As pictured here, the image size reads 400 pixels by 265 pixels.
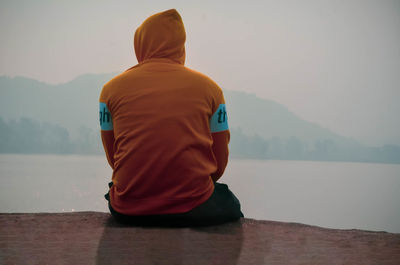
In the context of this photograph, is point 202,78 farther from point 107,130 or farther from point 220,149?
point 107,130

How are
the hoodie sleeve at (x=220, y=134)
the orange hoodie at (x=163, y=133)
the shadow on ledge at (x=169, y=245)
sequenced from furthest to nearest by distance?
the hoodie sleeve at (x=220, y=134) < the orange hoodie at (x=163, y=133) < the shadow on ledge at (x=169, y=245)

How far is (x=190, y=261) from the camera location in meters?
1.46

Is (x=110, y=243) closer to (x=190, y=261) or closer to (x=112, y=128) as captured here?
(x=190, y=261)

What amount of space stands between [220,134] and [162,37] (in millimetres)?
536

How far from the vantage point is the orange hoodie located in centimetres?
161

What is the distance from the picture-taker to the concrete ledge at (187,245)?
4.87 ft

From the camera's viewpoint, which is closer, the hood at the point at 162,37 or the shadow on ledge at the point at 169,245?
the shadow on ledge at the point at 169,245

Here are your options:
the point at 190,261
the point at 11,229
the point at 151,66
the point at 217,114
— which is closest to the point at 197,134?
the point at 217,114

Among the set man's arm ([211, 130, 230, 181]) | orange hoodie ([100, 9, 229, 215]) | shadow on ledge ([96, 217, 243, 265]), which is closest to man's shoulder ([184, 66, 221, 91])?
orange hoodie ([100, 9, 229, 215])

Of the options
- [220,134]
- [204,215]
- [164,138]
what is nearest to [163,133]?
[164,138]

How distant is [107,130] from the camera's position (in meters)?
1.83

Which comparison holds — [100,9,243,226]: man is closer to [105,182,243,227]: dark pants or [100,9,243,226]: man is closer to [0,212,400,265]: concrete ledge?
[105,182,243,227]: dark pants

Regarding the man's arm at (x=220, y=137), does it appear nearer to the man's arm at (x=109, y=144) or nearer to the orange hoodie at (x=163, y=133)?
the orange hoodie at (x=163, y=133)

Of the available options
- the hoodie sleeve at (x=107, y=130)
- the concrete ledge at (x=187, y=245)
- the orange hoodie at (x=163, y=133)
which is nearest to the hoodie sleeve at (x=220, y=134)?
the orange hoodie at (x=163, y=133)
